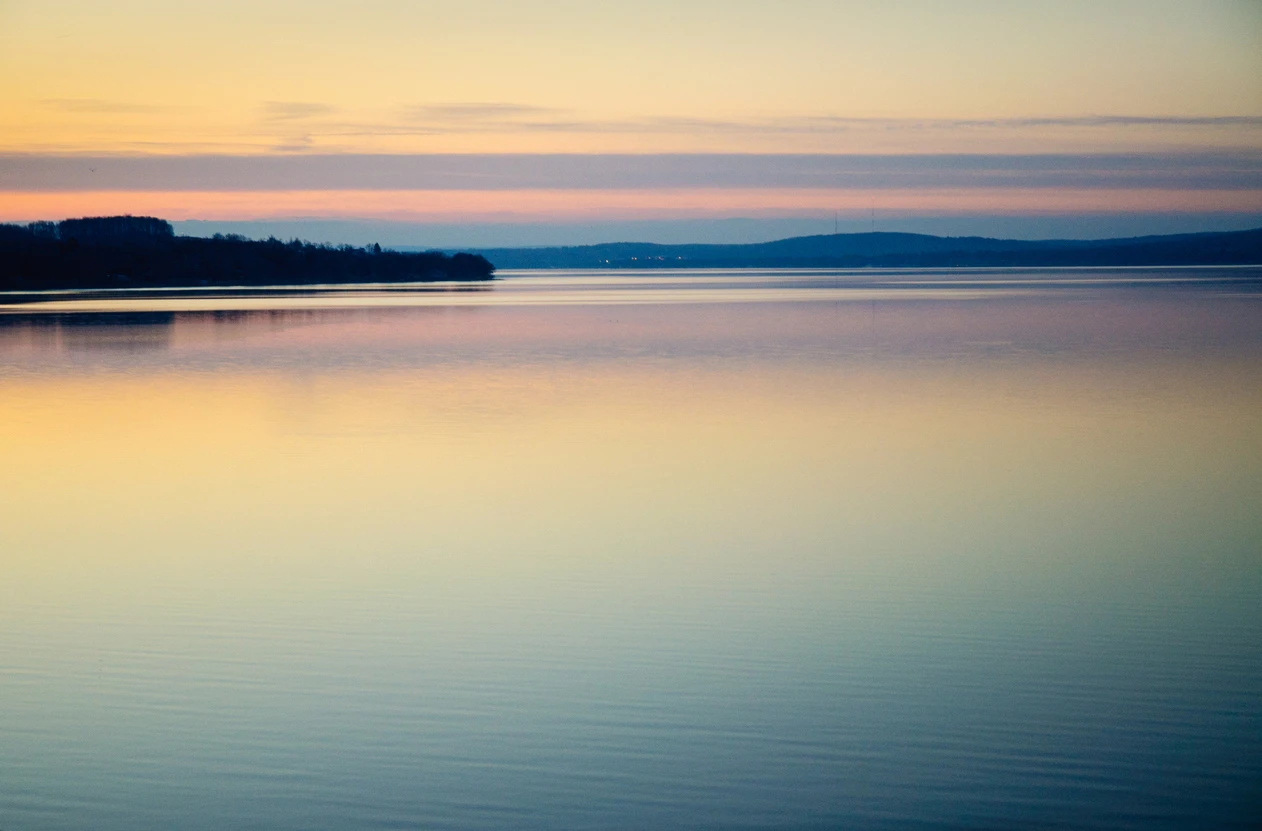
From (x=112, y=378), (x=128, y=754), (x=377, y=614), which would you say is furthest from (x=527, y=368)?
(x=128, y=754)

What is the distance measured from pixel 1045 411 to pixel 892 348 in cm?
1094

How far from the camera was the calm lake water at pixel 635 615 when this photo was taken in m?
4.83

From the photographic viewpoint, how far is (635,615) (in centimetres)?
696

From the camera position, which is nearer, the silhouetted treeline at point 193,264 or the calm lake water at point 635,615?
the calm lake water at point 635,615

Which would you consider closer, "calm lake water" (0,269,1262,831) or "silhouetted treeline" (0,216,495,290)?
"calm lake water" (0,269,1262,831)

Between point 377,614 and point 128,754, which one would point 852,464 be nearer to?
point 377,614

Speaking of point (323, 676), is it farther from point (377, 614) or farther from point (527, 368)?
point (527, 368)

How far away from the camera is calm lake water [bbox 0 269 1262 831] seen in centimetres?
483

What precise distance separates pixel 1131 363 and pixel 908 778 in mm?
18689

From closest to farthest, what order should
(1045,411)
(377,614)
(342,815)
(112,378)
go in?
(342,815), (377,614), (1045,411), (112,378)

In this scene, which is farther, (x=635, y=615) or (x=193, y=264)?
(x=193, y=264)

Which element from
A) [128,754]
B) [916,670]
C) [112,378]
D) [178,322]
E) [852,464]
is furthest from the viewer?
[178,322]

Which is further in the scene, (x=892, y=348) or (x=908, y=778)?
(x=892, y=348)

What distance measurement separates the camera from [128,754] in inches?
204
